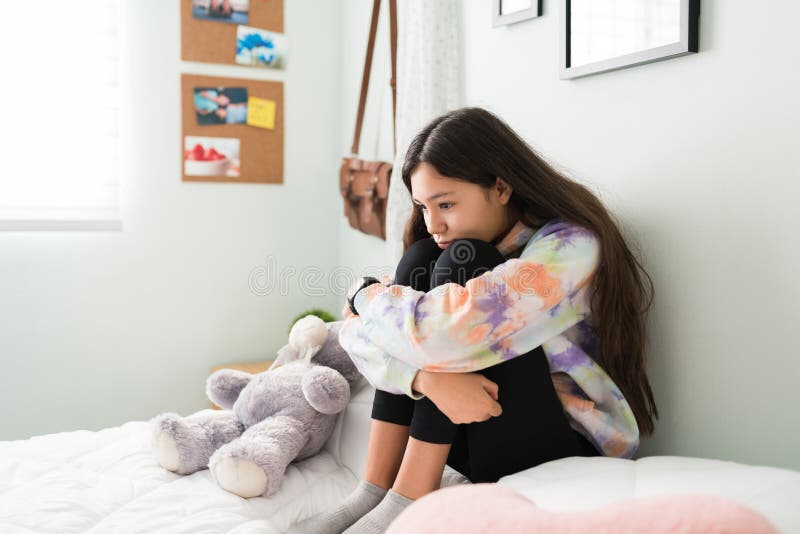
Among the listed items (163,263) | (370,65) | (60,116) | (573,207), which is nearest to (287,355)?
(573,207)

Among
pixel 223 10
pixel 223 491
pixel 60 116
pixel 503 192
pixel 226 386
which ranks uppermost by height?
pixel 223 10

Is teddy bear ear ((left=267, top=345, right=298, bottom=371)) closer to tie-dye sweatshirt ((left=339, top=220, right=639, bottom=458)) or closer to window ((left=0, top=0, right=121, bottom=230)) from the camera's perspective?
tie-dye sweatshirt ((left=339, top=220, right=639, bottom=458))

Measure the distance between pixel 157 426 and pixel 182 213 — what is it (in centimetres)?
116

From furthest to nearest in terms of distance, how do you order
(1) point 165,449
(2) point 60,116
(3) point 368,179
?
(2) point 60,116
(3) point 368,179
(1) point 165,449

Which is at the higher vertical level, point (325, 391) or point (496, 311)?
point (496, 311)

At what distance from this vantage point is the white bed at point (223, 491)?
0.89 meters

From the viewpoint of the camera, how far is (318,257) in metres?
2.62

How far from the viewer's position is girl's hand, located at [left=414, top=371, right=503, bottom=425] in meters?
1.12

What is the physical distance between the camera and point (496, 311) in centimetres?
111

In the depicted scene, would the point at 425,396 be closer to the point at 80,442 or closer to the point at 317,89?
the point at 80,442

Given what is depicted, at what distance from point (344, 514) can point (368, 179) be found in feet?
3.74

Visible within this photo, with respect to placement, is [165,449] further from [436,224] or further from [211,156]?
[211,156]

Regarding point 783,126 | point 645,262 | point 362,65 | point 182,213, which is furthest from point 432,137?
point 182,213

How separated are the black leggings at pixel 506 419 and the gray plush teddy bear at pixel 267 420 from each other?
0.32m
